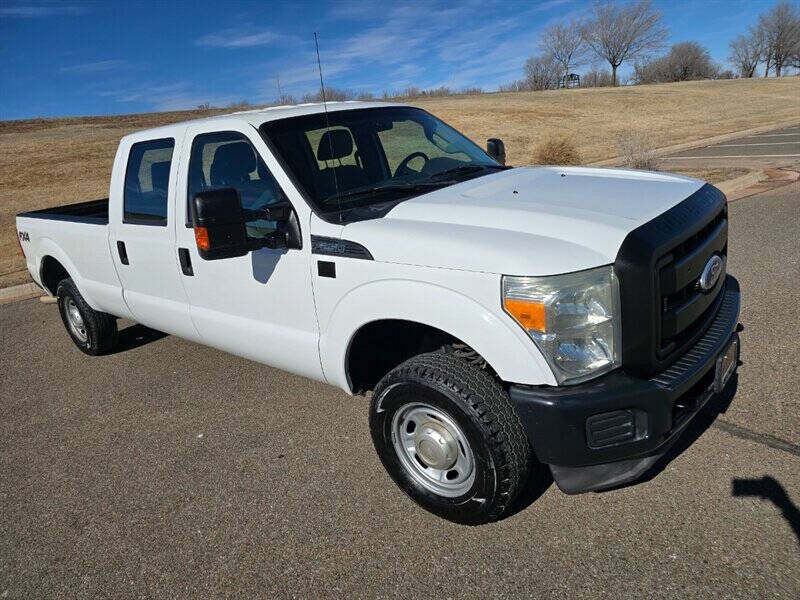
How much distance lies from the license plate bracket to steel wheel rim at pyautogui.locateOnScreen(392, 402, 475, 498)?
3.80 feet

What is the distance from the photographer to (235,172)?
369 centimetres

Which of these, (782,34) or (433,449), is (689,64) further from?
(433,449)

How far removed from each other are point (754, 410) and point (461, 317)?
2089 mm

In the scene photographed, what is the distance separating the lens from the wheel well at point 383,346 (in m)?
3.06

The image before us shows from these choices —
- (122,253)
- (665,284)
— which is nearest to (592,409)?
(665,284)

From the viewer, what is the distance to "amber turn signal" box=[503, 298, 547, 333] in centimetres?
237

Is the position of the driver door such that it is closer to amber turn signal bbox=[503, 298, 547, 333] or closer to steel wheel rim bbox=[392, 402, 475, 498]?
steel wheel rim bbox=[392, 402, 475, 498]

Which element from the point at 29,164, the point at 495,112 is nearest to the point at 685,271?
the point at 29,164

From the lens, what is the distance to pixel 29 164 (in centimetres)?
1906

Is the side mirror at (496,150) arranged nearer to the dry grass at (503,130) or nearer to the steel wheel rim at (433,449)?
the steel wheel rim at (433,449)

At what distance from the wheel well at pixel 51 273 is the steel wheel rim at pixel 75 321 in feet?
0.88

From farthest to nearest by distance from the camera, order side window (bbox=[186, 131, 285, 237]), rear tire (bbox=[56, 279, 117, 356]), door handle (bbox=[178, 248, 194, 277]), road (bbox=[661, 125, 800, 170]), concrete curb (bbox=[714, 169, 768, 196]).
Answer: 1. road (bbox=[661, 125, 800, 170])
2. concrete curb (bbox=[714, 169, 768, 196])
3. rear tire (bbox=[56, 279, 117, 356])
4. door handle (bbox=[178, 248, 194, 277])
5. side window (bbox=[186, 131, 285, 237])

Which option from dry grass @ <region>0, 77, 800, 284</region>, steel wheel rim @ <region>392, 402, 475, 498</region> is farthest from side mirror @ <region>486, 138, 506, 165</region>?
dry grass @ <region>0, 77, 800, 284</region>

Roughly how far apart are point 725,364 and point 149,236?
11.5 ft
